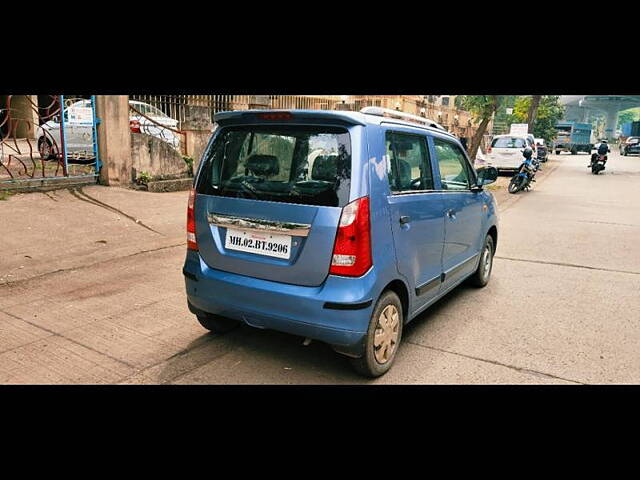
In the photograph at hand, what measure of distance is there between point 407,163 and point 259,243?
1.35m

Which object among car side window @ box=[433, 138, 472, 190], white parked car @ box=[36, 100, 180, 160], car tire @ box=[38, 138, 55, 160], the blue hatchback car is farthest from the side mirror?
car tire @ box=[38, 138, 55, 160]

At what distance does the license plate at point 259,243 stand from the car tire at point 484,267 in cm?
303

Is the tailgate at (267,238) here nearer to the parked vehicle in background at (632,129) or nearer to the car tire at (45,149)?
the car tire at (45,149)

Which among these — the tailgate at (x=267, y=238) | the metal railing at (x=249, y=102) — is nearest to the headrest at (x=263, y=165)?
the tailgate at (x=267, y=238)

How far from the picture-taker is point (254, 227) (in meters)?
3.39

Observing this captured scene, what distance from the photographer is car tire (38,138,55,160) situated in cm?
960

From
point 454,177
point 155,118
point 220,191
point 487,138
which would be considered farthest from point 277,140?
point 487,138

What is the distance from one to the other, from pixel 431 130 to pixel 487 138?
3468 cm

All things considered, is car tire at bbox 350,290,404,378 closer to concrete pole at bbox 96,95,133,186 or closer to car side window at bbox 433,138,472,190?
car side window at bbox 433,138,472,190

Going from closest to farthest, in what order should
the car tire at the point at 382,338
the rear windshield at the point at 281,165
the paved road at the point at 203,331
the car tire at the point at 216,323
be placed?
the rear windshield at the point at 281,165, the car tire at the point at 382,338, the paved road at the point at 203,331, the car tire at the point at 216,323

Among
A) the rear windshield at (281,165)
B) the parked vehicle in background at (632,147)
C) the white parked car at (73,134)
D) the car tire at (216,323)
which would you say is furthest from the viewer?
the parked vehicle in background at (632,147)

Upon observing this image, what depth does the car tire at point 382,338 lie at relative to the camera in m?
3.38
